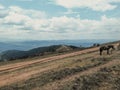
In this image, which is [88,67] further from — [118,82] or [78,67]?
[118,82]

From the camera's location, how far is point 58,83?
29578 mm

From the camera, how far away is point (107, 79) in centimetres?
3056

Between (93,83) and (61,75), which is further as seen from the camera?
(61,75)

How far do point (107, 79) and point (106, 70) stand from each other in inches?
146

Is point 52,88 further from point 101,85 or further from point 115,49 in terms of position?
point 115,49

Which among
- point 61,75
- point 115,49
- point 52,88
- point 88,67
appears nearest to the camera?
point 52,88

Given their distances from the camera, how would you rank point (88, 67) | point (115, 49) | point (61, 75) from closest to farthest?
point (61, 75), point (88, 67), point (115, 49)

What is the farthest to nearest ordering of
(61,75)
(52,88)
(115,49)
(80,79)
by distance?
(115,49) < (61,75) < (80,79) < (52,88)

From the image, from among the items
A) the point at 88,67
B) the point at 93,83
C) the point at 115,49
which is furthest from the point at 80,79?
the point at 115,49

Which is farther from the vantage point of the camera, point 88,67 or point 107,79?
point 88,67

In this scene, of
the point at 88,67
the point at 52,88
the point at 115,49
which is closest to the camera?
the point at 52,88

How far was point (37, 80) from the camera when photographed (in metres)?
32.3

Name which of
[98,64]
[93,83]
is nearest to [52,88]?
[93,83]

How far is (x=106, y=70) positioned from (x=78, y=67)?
14.5ft
